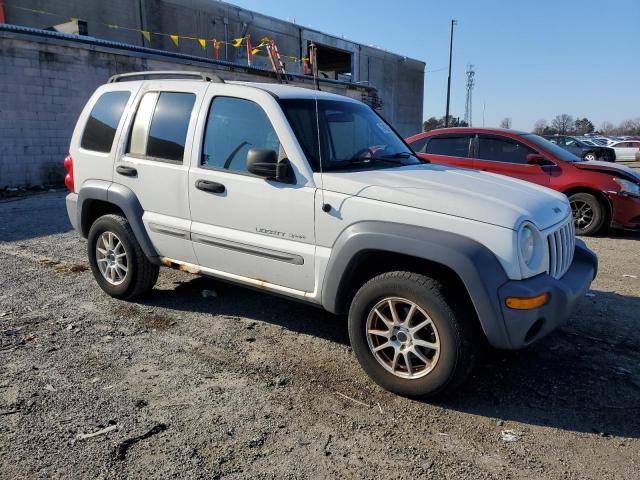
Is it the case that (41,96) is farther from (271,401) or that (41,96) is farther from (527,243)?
(527,243)

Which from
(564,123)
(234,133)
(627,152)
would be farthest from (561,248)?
(564,123)

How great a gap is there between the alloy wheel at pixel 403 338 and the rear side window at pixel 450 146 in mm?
5970

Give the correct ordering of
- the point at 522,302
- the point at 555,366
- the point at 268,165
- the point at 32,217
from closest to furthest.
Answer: the point at 522,302 < the point at 268,165 < the point at 555,366 < the point at 32,217

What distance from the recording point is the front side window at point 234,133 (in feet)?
12.4

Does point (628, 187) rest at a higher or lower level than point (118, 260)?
higher

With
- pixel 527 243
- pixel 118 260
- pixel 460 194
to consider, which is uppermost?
pixel 460 194

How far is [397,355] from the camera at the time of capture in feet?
10.6

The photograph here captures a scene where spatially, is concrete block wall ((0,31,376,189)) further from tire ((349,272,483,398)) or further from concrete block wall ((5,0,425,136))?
tire ((349,272,483,398))

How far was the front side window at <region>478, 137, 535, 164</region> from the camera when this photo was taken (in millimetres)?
8250

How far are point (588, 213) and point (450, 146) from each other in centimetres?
238

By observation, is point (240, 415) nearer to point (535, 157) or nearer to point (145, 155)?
point (145, 155)

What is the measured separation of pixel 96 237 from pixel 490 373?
3.67m

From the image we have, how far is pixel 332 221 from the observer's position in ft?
11.1

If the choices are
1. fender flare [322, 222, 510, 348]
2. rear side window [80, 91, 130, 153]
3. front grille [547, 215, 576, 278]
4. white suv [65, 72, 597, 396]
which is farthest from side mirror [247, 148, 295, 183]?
rear side window [80, 91, 130, 153]
